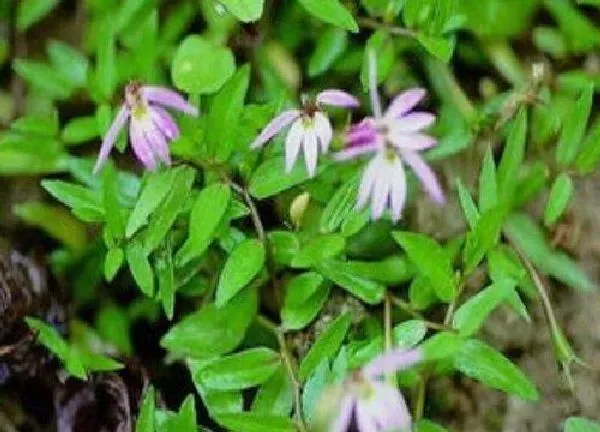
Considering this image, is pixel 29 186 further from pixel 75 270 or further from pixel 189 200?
pixel 189 200

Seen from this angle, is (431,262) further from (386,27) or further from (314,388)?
(386,27)

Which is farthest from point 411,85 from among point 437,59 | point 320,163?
point 320,163

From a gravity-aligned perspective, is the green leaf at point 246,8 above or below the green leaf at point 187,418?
above

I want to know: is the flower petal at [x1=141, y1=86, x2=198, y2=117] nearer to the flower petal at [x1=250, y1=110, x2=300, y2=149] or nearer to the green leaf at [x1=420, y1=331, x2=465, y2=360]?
the flower petal at [x1=250, y1=110, x2=300, y2=149]

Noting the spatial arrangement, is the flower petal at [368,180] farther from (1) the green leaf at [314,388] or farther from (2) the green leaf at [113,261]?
(2) the green leaf at [113,261]

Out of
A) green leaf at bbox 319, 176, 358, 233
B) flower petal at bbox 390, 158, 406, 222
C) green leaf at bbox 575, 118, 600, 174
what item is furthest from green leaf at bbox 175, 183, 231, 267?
green leaf at bbox 575, 118, 600, 174

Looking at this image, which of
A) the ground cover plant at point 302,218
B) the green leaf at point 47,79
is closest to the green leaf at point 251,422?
the ground cover plant at point 302,218

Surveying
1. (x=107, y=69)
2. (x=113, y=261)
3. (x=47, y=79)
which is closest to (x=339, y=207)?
(x=113, y=261)
